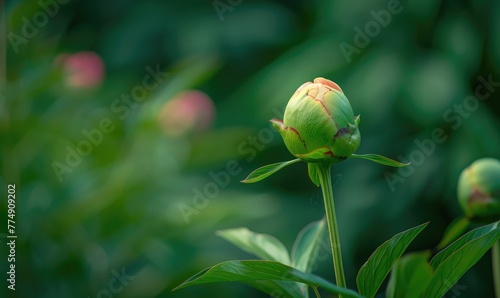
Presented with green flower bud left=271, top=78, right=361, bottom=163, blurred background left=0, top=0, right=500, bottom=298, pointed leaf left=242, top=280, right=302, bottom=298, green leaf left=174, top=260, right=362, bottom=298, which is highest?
green flower bud left=271, top=78, right=361, bottom=163

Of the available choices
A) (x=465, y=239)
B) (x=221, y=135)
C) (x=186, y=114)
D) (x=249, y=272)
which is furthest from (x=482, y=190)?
(x=186, y=114)

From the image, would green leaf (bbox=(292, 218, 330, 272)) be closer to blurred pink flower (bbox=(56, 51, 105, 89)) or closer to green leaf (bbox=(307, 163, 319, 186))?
green leaf (bbox=(307, 163, 319, 186))

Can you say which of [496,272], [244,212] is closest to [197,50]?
[244,212]

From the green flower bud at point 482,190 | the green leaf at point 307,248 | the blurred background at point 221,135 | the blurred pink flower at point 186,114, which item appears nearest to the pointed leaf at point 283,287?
the green leaf at point 307,248

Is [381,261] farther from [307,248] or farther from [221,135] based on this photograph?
[221,135]

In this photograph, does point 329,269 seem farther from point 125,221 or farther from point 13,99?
point 13,99

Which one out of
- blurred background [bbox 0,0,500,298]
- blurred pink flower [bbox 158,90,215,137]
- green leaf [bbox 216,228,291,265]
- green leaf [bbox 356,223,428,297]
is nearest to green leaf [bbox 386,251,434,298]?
green leaf [bbox 356,223,428,297]
